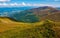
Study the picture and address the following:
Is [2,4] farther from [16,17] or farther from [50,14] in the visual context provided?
[50,14]

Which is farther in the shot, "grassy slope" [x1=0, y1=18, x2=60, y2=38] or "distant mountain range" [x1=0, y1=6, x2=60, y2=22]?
"distant mountain range" [x1=0, y1=6, x2=60, y2=22]

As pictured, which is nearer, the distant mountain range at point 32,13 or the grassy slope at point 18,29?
the grassy slope at point 18,29

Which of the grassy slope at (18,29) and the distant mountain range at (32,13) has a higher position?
the distant mountain range at (32,13)

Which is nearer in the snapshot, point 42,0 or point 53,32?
point 53,32

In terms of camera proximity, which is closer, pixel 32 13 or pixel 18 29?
pixel 18 29

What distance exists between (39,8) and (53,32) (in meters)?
0.93

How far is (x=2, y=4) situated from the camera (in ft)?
14.9

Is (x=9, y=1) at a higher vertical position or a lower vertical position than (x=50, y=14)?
higher

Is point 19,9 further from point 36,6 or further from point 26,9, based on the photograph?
point 36,6

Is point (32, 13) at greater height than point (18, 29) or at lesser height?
greater

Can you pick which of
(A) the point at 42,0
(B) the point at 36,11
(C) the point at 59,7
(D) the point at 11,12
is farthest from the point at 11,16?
(C) the point at 59,7

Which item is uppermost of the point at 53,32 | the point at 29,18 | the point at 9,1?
the point at 9,1

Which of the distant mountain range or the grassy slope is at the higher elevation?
the distant mountain range

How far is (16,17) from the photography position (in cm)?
454
